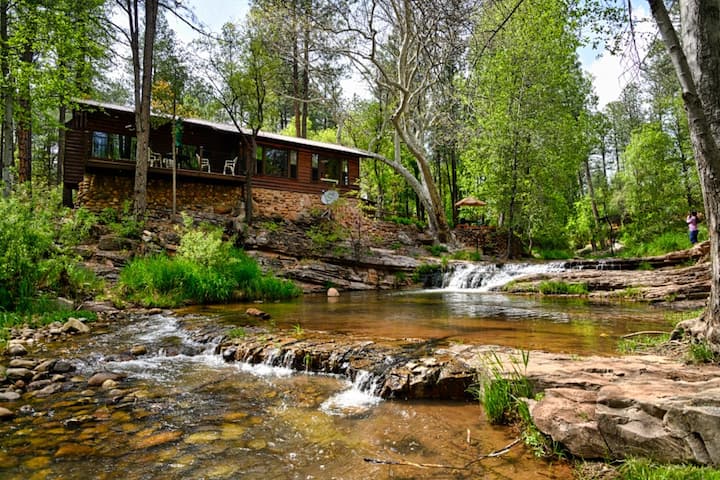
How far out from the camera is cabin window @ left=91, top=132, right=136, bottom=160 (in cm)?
1784

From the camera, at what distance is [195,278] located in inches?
417

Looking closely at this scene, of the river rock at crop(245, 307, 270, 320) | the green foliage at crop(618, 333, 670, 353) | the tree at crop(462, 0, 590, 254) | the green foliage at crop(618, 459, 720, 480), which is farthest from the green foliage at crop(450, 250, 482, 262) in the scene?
the green foliage at crop(618, 459, 720, 480)

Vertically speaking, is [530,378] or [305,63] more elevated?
[305,63]

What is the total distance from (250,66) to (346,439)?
1795 cm

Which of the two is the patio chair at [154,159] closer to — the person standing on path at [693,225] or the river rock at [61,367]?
the river rock at [61,367]

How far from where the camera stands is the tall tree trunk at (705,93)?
3.76m

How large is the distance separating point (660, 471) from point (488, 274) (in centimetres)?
1380

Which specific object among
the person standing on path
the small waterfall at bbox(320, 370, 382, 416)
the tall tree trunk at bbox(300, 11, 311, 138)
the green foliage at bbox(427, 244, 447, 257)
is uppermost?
the tall tree trunk at bbox(300, 11, 311, 138)

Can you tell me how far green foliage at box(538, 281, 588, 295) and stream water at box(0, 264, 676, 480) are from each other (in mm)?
6201

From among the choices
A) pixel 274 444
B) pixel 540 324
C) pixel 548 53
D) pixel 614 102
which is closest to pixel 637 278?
pixel 540 324

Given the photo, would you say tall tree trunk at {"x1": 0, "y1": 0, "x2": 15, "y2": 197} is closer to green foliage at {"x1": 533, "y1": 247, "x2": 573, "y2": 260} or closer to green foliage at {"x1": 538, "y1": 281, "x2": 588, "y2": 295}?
green foliage at {"x1": 538, "y1": 281, "x2": 588, "y2": 295}

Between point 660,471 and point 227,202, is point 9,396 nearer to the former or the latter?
point 660,471

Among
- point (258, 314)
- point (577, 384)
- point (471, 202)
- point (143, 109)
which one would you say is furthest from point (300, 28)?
point (577, 384)

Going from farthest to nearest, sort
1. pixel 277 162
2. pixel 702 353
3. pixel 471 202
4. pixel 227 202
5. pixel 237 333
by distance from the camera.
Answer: pixel 277 162 < pixel 471 202 < pixel 227 202 < pixel 237 333 < pixel 702 353
